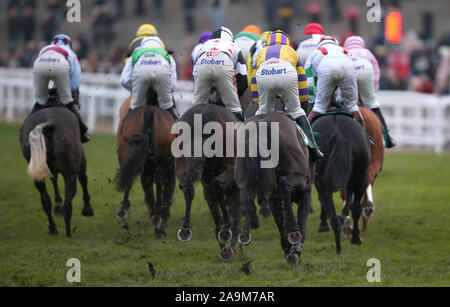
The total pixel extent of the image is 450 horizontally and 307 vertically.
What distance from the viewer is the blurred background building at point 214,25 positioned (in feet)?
68.6

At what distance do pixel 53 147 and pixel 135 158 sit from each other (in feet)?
3.28

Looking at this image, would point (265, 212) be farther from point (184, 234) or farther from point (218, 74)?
point (184, 234)

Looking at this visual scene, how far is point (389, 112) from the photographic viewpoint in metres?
19.2

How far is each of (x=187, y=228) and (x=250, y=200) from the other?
32.3 inches

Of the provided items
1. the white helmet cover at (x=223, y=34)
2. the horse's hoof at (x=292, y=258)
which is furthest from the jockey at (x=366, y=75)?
the horse's hoof at (x=292, y=258)

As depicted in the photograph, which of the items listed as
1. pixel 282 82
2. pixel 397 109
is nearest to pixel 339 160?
pixel 282 82

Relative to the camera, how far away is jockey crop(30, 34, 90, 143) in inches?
428

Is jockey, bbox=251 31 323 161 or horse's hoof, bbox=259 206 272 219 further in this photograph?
horse's hoof, bbox=259 206 272 219

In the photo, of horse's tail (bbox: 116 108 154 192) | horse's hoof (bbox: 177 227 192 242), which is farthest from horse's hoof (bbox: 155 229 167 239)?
horse's hoof (bbox: 177 227 192 242)

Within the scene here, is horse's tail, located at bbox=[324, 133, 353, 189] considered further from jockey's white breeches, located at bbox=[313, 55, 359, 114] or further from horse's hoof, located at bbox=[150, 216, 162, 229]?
horse's hoof, located at bbox=[150, 216, 162, 229]

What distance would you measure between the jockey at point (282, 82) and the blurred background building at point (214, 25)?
9.90 meters

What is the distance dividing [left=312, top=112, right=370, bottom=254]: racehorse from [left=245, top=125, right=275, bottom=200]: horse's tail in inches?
56.6

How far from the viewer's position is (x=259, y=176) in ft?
27.3

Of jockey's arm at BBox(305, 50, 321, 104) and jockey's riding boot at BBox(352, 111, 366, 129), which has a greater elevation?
jockey's arm at BBox(305, 50, 321, 104)
